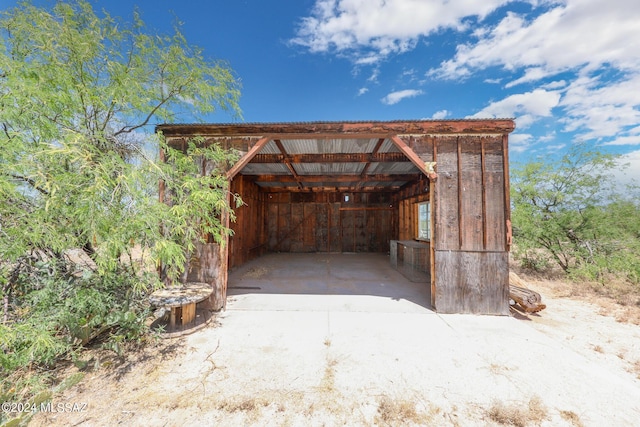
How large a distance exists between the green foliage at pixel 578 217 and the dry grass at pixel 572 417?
560 centimetres

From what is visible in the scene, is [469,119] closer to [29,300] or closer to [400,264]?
[400,264]

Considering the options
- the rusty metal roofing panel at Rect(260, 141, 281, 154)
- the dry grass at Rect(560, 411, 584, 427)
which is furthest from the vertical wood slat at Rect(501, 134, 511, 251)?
the rusty metal roofing panel at Rect(260, 141, 281, 154)

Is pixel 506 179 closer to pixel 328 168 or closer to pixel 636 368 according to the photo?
pixel 636 368

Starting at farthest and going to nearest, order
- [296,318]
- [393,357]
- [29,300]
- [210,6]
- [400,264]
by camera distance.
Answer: [400,264]
[210,6]
[296,318]
[393,357]
[29,300]

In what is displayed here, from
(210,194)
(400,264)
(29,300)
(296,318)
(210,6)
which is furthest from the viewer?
(400,264)

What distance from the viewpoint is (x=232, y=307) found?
403 centimetres

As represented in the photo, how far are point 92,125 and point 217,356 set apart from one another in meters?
3.30

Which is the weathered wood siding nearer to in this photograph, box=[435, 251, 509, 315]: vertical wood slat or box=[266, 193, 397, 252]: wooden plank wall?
box=[435, 251, 509, 315]: vertical wood slat

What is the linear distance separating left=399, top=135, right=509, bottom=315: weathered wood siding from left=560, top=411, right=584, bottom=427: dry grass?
1981 millimetres

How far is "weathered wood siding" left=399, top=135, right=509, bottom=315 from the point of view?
12.3ft

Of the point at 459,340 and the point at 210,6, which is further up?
the point at 210,6

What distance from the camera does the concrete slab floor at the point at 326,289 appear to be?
13.4 feet

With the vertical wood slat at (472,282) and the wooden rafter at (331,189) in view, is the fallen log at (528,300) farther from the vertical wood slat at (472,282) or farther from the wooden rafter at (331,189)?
the wooden rafter at (331,189)

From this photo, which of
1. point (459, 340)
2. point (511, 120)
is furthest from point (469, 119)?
point (459, 340)
